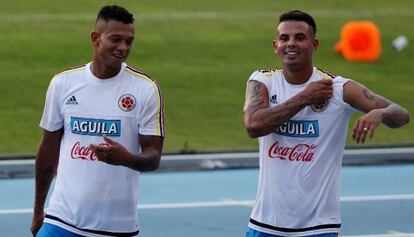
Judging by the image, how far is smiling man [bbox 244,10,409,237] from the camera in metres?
7.55

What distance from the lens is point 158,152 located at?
7.40 metres

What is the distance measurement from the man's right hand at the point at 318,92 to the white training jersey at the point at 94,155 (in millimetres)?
878

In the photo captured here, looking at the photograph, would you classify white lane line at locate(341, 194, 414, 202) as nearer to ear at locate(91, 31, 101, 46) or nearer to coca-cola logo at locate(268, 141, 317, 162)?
coca-cola logo at locate(268, 141, 317, 162)

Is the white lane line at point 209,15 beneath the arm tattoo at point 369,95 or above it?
above

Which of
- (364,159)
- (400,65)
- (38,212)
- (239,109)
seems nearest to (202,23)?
(400,65)

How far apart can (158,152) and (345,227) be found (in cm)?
492

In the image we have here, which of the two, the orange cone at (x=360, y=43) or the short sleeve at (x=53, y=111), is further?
the orange cone at (x=360, y=43)

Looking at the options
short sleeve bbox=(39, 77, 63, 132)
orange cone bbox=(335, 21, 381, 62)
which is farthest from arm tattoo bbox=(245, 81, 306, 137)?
orange cone bbox=(335, 21, 381, 62)

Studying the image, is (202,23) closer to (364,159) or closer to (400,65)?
(400,65)


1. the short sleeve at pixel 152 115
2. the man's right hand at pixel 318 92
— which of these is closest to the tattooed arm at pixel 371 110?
the man's right hand at pixel 318 92

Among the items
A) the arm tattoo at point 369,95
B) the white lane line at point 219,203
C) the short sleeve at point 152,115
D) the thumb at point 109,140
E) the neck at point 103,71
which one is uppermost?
the neck at point 103,71

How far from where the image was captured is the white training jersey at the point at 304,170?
298 inches

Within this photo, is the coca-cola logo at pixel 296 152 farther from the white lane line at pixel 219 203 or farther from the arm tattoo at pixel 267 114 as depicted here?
the white lane line at pixel 219 203

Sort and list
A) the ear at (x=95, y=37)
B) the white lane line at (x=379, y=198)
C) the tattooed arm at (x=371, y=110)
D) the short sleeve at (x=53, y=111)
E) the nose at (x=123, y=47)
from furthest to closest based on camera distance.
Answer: the white lane line at (x=379, y=198) → the short sleeve at (x=53, y=111) → the ear at (x=95, y=37) → the nose at (x=123, y=47) → the tattooed arm at (x=371, y=110)
